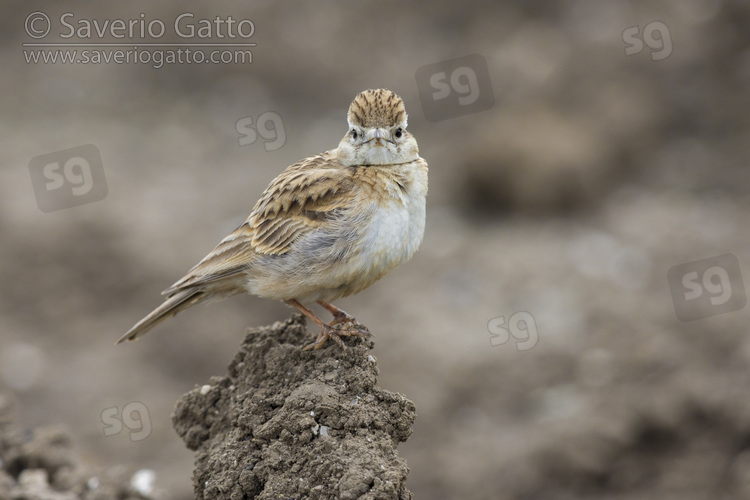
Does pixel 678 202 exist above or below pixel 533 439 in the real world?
above

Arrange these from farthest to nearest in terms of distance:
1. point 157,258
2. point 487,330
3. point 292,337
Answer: point 157,258 → point 487,330 → point 292,337

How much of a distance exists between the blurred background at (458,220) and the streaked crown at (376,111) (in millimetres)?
5622

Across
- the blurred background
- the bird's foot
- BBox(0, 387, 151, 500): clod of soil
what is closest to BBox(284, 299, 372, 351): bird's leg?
the bird's foot

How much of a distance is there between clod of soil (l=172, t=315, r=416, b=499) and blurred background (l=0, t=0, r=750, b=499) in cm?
520

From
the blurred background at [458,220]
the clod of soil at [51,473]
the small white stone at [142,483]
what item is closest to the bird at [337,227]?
the clod of soil at [51,473]

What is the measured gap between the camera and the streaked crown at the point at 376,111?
683 cm

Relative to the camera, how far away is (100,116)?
67.0 feet

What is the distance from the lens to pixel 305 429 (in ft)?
19.4

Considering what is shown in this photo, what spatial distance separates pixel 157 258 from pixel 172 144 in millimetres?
4461

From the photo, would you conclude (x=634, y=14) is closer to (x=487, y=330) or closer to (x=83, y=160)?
(x=487, y=330)

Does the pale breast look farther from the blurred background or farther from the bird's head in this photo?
the blurred background

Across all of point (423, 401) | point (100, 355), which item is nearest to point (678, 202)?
point (423, 401)

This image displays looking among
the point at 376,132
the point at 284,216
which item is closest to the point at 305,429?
the point at 284,216

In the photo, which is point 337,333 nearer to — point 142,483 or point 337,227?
point 337,227
